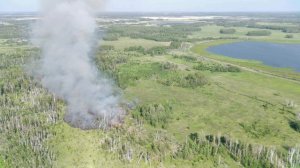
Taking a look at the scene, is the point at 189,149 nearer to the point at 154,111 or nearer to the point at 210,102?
the point at 154,111

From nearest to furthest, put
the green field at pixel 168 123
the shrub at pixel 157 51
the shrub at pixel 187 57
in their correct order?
the green field at pixel 168 123 → the shrub at pixel 187 57 → the shrub at pixel 157 51

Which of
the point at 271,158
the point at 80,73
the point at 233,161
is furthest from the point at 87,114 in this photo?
the point at 271,158

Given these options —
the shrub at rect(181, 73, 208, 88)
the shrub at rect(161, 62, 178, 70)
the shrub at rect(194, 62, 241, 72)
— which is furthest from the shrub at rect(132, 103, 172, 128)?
the shrub at rect(194, 62, 241, 72)

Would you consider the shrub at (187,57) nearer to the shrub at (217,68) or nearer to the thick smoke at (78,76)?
the shrub at (217,68)

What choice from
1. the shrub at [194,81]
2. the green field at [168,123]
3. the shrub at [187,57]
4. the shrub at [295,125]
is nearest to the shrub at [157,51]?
the shrub at [187,57]

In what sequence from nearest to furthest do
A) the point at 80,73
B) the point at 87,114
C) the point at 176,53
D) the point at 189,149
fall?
1. the point at 189,149
2. the point at 87,114
3. the point at 80,73
4. the point at 176,53

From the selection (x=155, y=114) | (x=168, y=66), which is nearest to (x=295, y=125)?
(x=155, y=114)

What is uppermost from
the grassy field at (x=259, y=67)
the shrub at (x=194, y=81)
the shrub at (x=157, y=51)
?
the shrub at (x=157, y=51)

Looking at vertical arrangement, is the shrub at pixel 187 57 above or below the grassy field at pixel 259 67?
above
